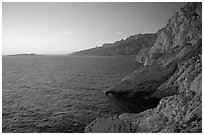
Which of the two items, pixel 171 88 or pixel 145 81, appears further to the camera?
pixel 145 81

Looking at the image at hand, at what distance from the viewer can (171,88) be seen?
49750 millimetres

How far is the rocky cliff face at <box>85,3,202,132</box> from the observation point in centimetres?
2600

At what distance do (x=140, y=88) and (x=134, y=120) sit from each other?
2366cm

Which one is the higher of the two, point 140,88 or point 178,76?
point 178,76

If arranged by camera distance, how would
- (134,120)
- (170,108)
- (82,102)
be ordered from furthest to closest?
(82,102), (134,120), (170,108)

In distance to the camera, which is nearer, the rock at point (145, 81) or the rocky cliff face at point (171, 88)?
the rocky cliff face at point (171, 88)

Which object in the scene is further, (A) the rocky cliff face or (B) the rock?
(B) the rock

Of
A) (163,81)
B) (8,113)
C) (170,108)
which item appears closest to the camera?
(170,108)

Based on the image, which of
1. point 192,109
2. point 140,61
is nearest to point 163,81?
point 192,109

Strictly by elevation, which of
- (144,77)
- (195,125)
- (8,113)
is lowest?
(8,113)

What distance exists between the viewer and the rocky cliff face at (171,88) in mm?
26000

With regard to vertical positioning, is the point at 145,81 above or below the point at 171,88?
above

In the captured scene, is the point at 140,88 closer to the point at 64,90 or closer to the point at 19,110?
the point at 64,90

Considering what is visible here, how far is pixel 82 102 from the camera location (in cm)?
4922
